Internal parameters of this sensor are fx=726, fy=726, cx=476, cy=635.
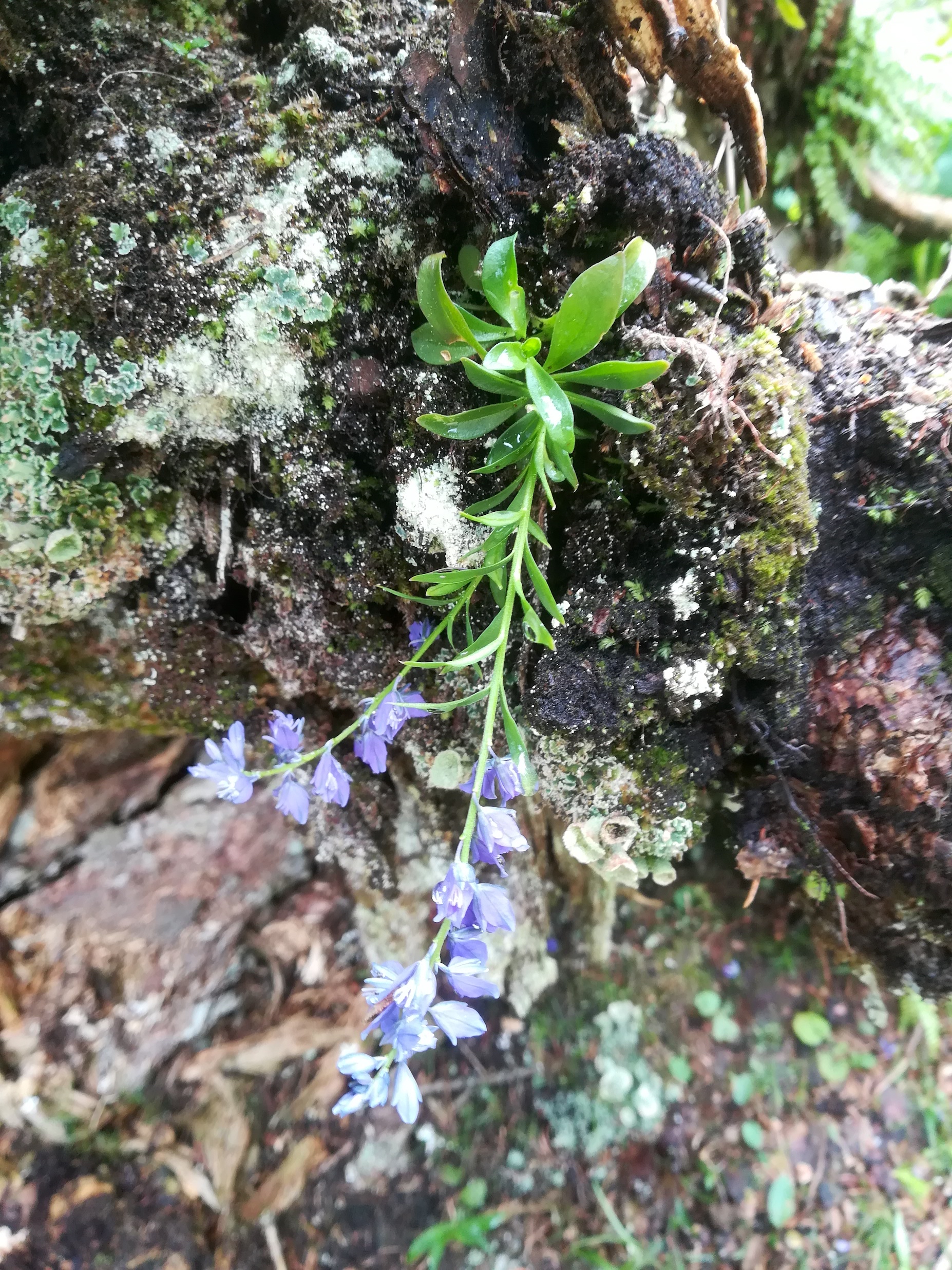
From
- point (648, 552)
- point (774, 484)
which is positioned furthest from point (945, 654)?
point (648, 552)

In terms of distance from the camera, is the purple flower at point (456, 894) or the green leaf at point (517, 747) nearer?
the purple flower at point (456, 894)

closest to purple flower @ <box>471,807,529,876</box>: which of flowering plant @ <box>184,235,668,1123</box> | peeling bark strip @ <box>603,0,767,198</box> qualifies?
flowering plant @ <box>184,235,668,1123</box>

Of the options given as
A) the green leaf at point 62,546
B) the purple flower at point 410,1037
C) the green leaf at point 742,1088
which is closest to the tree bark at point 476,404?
the green leaf at point 62,546

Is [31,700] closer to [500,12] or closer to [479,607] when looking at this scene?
[479,607]

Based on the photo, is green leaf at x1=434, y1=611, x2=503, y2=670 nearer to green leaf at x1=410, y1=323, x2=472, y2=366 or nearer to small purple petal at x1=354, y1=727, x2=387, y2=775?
small purple petal at x1=354, y1=727, x2=387, y2=775

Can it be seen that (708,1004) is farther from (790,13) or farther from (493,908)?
(790,13)

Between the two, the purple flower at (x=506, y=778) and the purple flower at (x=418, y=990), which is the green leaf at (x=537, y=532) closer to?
the purple flower at (x=506, y=778)
